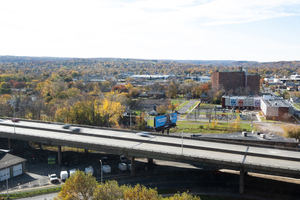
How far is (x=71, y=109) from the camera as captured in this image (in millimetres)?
54312

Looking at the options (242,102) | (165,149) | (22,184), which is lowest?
(22,184)

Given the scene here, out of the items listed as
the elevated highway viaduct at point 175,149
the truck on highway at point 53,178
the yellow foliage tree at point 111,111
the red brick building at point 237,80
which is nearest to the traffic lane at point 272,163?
the elevated highway viaduct at point 175,149

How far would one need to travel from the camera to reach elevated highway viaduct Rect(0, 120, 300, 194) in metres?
24.9

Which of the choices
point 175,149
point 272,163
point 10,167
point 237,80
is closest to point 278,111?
point 272,163

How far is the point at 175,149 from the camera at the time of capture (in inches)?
1161

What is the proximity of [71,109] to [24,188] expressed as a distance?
2842 centimetres

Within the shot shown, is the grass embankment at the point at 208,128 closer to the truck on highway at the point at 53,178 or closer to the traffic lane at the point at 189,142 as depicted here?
the traffic lane at the point at 189,142

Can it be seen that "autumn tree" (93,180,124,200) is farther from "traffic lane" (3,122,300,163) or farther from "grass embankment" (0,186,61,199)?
"traffic lane" (3,122,300,163)

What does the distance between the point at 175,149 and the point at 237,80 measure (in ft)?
273

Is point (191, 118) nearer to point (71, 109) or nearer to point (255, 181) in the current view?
point (71, 109)

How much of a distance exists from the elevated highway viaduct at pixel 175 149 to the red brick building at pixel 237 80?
75.6m

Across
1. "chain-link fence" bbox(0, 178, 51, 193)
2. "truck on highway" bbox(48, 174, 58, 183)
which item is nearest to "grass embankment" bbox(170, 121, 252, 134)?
"truck on highway" bbox(48, 174, 58, 183)

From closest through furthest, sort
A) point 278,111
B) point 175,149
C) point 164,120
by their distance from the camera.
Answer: point 175,149
point 164,120
point 278,111

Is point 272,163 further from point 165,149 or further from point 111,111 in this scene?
point 111,111
